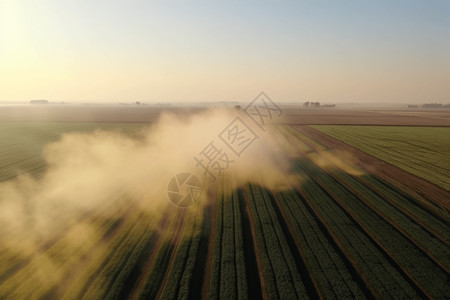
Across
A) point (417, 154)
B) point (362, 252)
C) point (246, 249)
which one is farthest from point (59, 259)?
point (417, 154)

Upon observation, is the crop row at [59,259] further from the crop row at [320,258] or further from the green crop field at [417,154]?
the green crop field at [417,154]

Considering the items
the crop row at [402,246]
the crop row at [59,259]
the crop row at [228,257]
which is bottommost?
the crop row at [402,246]

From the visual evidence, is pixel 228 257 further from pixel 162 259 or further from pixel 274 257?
pixel 162 259

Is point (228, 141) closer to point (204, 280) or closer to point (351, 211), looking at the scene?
point (351, 211)

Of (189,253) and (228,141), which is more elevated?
(228,141)

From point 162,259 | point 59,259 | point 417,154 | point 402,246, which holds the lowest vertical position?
point 402,246

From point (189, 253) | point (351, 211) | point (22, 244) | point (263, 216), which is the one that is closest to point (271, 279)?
point (189, 253)

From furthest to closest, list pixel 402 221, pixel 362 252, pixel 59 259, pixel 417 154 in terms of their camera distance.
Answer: pixel 417 154, pixel 402 221, pixel 362 252, pixel 59 259

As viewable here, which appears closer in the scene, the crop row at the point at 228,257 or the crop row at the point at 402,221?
the crop row at the point at 228,257

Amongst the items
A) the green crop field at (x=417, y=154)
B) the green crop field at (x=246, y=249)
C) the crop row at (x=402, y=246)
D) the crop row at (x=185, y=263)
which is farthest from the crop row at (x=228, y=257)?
the green crop field at (x=417, y=154)
